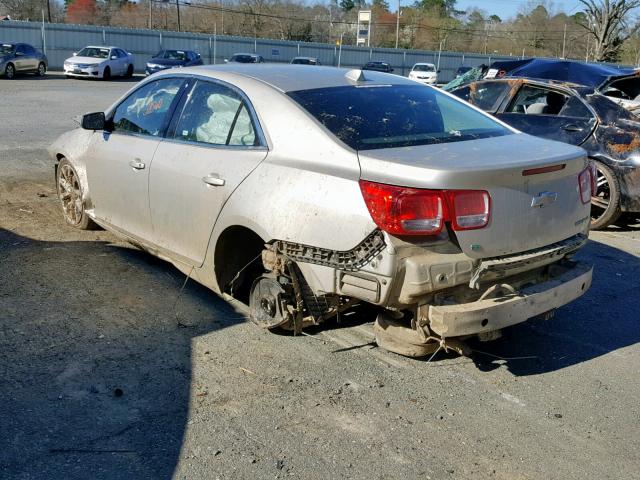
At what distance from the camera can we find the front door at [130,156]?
5176 millimetres

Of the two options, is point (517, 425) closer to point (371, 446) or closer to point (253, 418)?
point (371, 446)

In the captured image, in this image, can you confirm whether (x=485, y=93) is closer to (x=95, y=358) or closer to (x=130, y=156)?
(x=130, y=156)

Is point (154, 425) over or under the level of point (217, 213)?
under

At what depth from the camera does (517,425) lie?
3.63 metres

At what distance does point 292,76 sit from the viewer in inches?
188

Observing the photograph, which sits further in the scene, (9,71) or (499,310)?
(9,71)

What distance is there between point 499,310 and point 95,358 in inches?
92.6

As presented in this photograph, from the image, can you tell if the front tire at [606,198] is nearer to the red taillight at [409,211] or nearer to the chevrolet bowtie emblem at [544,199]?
the chevrolet bowtie emblem at [544,199]

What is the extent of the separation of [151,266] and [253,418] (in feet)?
8.40

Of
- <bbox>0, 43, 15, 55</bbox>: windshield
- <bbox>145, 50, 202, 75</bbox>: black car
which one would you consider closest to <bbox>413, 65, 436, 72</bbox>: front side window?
<bbox>145, 50, 202, 75</bbox>: black car

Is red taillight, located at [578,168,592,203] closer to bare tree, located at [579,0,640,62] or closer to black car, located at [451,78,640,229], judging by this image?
black car, located at [451,78,640,229]

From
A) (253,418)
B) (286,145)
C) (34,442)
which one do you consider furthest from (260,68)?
(34,442)

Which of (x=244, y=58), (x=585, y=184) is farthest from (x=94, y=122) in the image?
(x=244, y=58)

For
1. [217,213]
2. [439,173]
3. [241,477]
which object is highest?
[439,173]
